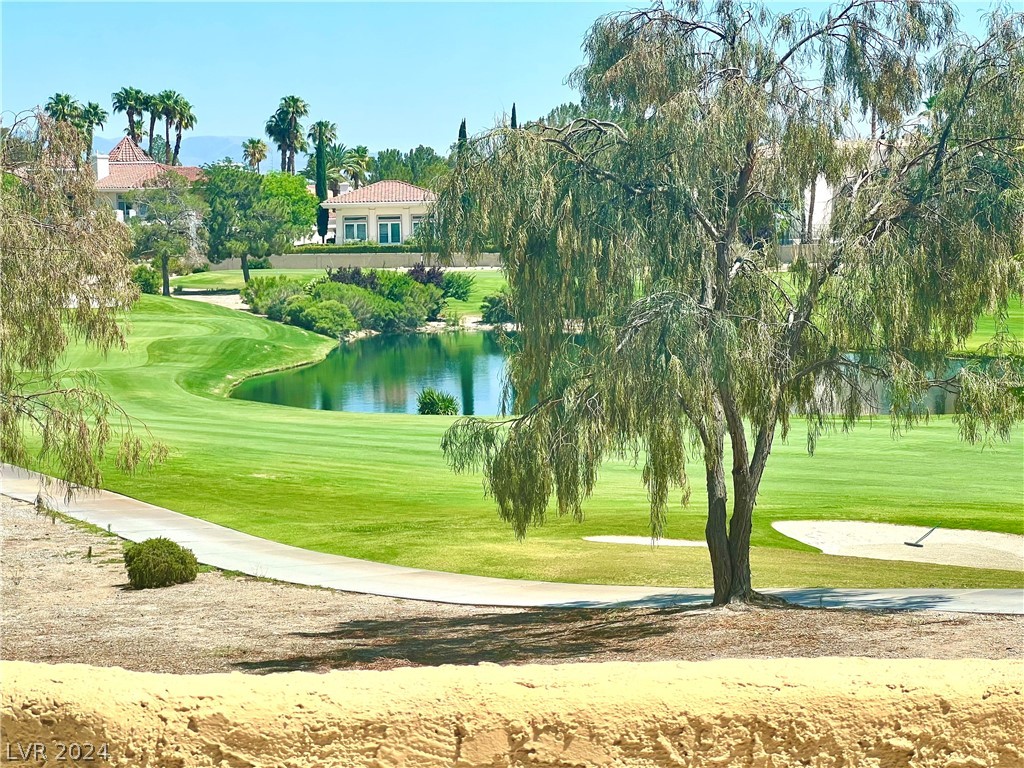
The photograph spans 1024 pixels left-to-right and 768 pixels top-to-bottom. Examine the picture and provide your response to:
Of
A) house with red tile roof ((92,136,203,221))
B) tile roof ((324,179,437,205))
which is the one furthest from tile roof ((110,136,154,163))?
tile roof ((324,179,437,205))

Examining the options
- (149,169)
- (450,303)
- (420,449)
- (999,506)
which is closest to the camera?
(999,506)

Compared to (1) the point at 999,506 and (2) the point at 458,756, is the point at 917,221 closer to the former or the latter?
(2) the point at 458,756

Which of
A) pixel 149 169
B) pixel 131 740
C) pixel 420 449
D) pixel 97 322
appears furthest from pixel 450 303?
pixel 131 740

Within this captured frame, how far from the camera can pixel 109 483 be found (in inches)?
1135

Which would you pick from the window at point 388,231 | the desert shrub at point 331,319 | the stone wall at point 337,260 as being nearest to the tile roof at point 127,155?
the stone wall at point 337,260

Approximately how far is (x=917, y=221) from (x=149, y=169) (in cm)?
10236

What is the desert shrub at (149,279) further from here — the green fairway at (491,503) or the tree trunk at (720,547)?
the tree trunk at (720,547)

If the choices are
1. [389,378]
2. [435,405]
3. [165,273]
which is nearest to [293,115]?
[165,273]

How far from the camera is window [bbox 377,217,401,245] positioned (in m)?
109

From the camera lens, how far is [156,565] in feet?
59.3

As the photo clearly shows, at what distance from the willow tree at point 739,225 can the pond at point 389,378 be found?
31.9 meters

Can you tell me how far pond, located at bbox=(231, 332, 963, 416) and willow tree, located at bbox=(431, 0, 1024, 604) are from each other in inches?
1190

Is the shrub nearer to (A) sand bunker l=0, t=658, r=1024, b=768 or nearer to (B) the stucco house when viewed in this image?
(A) sand bunker l=0, t=658, r=1024, b=768

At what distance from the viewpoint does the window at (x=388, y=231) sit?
10869 cm
